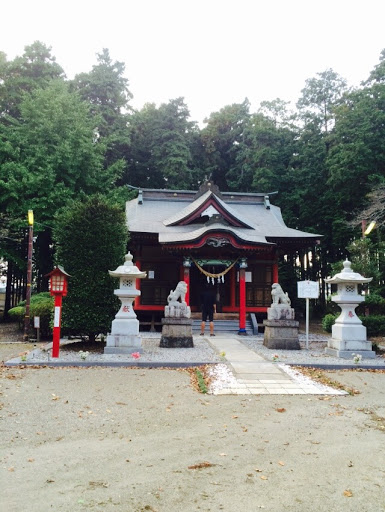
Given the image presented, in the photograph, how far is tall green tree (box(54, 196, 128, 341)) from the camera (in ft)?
33.6

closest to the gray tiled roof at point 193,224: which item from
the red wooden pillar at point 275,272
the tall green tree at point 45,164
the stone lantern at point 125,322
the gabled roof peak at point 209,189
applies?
the gabled roof peak at point 209,189

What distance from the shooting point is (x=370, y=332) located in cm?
1309

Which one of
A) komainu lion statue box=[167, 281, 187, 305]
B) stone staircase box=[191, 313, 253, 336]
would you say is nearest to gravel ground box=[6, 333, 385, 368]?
komainu lion statue box=[167, 281, 187, 305]

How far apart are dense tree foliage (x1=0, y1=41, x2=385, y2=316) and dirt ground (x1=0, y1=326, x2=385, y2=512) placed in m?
9.36

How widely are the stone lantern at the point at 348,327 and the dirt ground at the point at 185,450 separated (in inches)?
135

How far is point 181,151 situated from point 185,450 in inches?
982

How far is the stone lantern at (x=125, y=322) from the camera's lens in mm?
9711

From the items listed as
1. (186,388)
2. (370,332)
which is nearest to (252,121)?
(370,332)

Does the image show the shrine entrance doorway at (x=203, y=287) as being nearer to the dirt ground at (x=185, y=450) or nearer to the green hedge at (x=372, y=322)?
the green hedge at (x=372, y=322)

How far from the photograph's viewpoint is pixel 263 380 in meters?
7.16

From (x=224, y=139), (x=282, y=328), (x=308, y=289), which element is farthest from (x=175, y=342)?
(x=224, y=139)

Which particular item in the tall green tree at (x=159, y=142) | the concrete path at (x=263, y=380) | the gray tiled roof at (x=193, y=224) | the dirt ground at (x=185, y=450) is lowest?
the concrete path at (x=263, y=380)

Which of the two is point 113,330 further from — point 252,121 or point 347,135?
point 252,121

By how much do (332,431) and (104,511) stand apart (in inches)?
112
